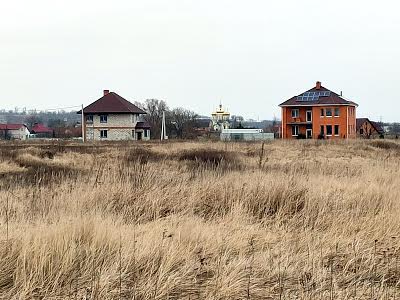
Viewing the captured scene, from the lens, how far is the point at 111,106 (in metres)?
70.9

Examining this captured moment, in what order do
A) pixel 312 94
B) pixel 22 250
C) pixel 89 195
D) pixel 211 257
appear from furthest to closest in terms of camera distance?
pixel 312 94
pixel 89 195
pixel 211 257
pixel 22 250

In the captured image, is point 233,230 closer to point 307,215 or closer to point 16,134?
point 307,215

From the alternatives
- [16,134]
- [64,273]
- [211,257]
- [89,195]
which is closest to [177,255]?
[211,257]

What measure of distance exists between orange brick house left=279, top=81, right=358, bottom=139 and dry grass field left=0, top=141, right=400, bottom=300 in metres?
63.5

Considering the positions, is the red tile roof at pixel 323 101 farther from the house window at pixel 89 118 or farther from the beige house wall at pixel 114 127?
the house window at pixel 89 118

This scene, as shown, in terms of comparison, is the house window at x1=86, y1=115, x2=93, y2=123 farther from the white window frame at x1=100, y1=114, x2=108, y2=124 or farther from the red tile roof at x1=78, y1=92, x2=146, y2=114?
the white window frame at x1=100, y1=114, x2=108, y2=124

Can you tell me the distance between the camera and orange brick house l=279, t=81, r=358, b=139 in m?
69.3

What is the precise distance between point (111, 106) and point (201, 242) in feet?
222

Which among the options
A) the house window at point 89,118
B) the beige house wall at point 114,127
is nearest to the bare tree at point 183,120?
the beige house wall at point 114,127

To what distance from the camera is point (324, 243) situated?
5.15 meters

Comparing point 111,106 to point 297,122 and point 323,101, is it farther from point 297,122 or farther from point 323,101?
point 323,101

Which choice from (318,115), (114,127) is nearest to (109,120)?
(114,127)

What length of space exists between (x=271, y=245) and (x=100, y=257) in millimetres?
1838

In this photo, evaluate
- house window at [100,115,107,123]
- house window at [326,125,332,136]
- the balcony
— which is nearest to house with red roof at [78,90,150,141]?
house window at [100,115,107,123]
